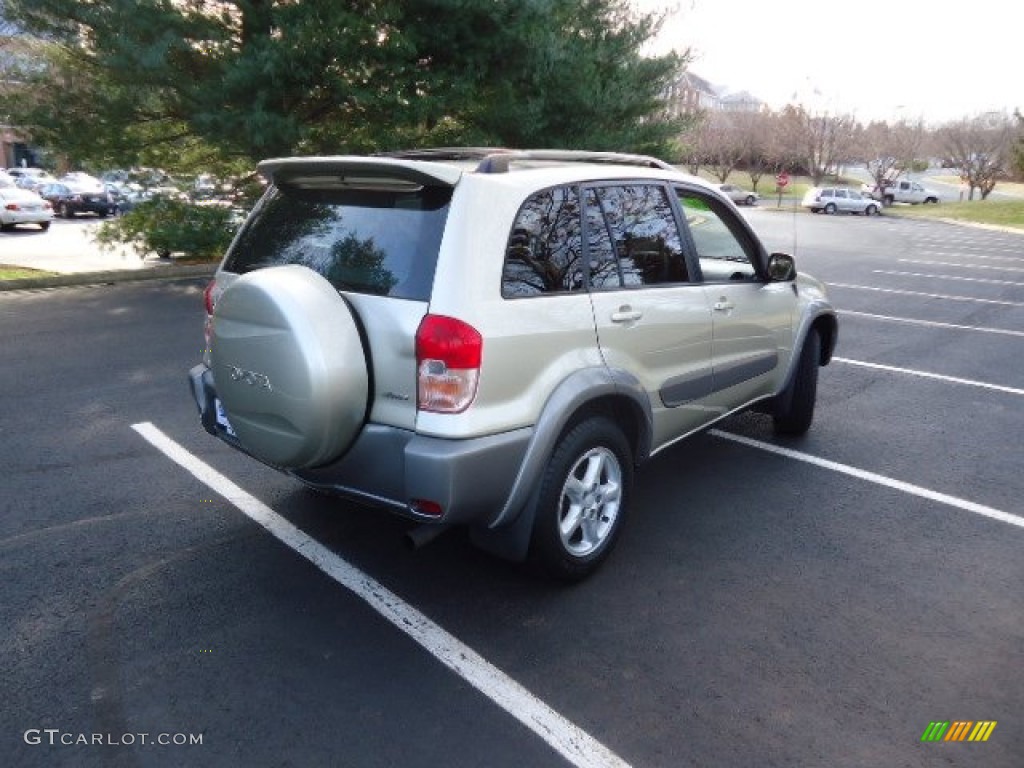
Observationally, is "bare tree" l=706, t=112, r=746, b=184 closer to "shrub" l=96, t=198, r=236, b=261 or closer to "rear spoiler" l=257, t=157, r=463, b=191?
"shrub" l=96, t=198, r=236, b=261

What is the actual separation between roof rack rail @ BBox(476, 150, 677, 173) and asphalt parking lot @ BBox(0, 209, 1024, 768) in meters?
1.77

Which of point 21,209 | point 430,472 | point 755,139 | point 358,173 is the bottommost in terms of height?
point 430,472

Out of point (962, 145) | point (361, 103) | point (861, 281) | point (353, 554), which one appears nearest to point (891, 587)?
point (353, 554)

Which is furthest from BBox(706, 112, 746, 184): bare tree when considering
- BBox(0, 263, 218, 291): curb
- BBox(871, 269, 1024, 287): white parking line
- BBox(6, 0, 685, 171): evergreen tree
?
BBox(0, 263, 218, 291): curb

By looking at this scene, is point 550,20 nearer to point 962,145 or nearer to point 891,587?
point 891,587

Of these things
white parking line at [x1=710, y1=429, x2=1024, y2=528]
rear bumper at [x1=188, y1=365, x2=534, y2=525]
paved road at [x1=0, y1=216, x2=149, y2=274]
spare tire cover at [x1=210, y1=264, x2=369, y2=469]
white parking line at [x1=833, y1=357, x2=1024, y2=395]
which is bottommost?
white parking line at [x1=833, y1=357, x2=1024, y2=395]

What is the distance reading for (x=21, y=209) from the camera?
70.7 ft

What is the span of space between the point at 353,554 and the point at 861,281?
13425 millimetres

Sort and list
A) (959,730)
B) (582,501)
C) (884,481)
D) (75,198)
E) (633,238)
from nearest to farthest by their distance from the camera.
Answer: (959,730), (582,501), (633,238), (884,481), (75,198)

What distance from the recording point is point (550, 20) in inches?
453

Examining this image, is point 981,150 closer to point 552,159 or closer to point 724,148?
point 724,148

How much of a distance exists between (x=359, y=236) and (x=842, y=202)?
143 feet

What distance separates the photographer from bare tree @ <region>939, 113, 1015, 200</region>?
173ft

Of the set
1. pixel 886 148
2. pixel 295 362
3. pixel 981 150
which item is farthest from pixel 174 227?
pixel 981 150
